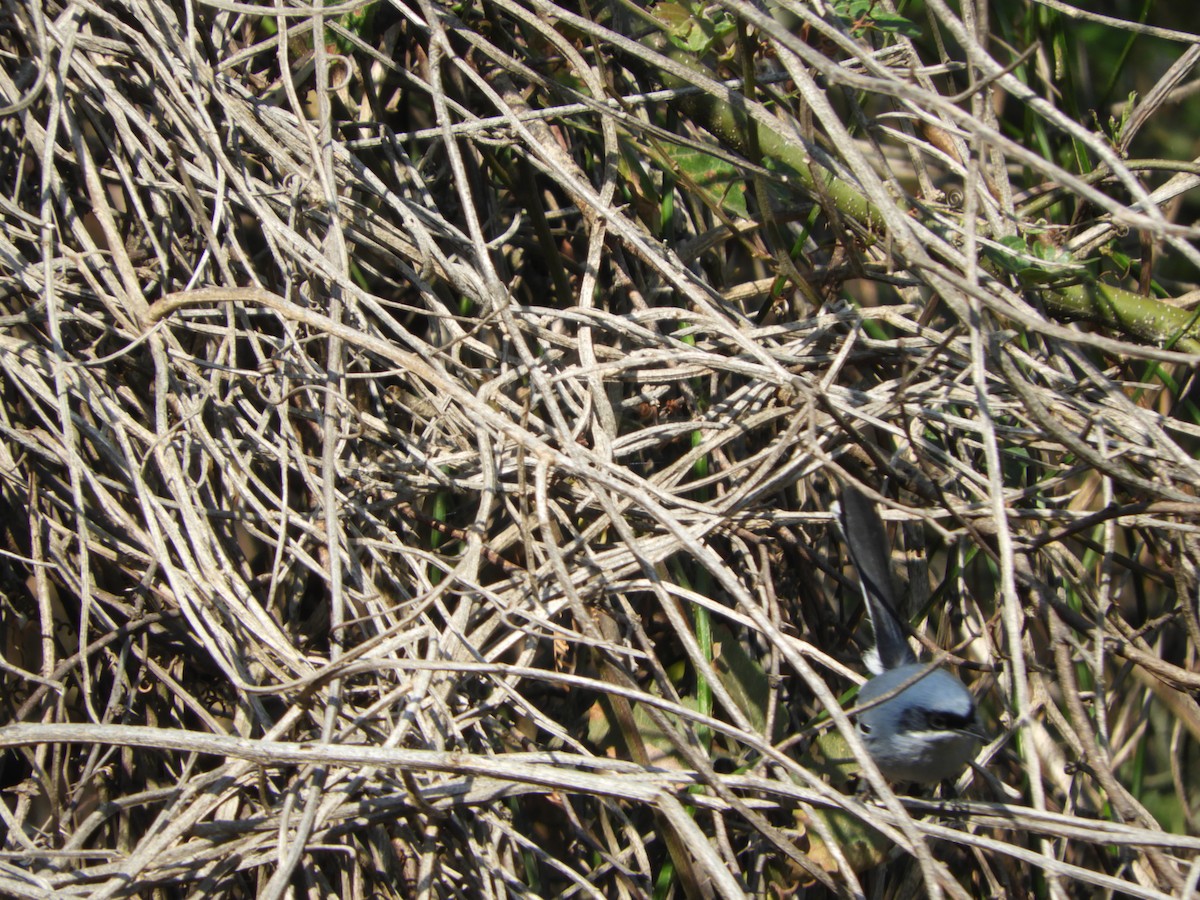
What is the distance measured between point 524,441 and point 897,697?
0.90 meters

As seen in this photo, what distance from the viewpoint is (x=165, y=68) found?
1.64 metres

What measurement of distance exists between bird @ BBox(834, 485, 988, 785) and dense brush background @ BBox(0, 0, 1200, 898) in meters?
0.08

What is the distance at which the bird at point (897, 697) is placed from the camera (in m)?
1.61

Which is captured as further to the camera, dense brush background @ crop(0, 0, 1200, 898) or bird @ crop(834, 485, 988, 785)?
bird @ crop(834, 485, 988, 785)

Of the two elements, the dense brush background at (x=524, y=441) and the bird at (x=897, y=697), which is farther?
the bird at (x=897, y=697)

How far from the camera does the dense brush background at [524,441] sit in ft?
4.63

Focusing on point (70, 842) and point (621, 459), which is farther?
point (621, 459)

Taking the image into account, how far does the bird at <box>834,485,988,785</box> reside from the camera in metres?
1.61

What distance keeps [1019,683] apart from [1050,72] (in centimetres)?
174

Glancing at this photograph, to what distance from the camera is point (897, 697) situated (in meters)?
1.72

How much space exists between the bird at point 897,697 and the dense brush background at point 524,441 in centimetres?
8

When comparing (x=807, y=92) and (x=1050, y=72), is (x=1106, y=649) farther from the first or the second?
(x=1050, y=72)

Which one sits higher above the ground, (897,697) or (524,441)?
(524,441)

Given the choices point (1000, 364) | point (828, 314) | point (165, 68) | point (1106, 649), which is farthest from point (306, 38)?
point (1106, 649)
